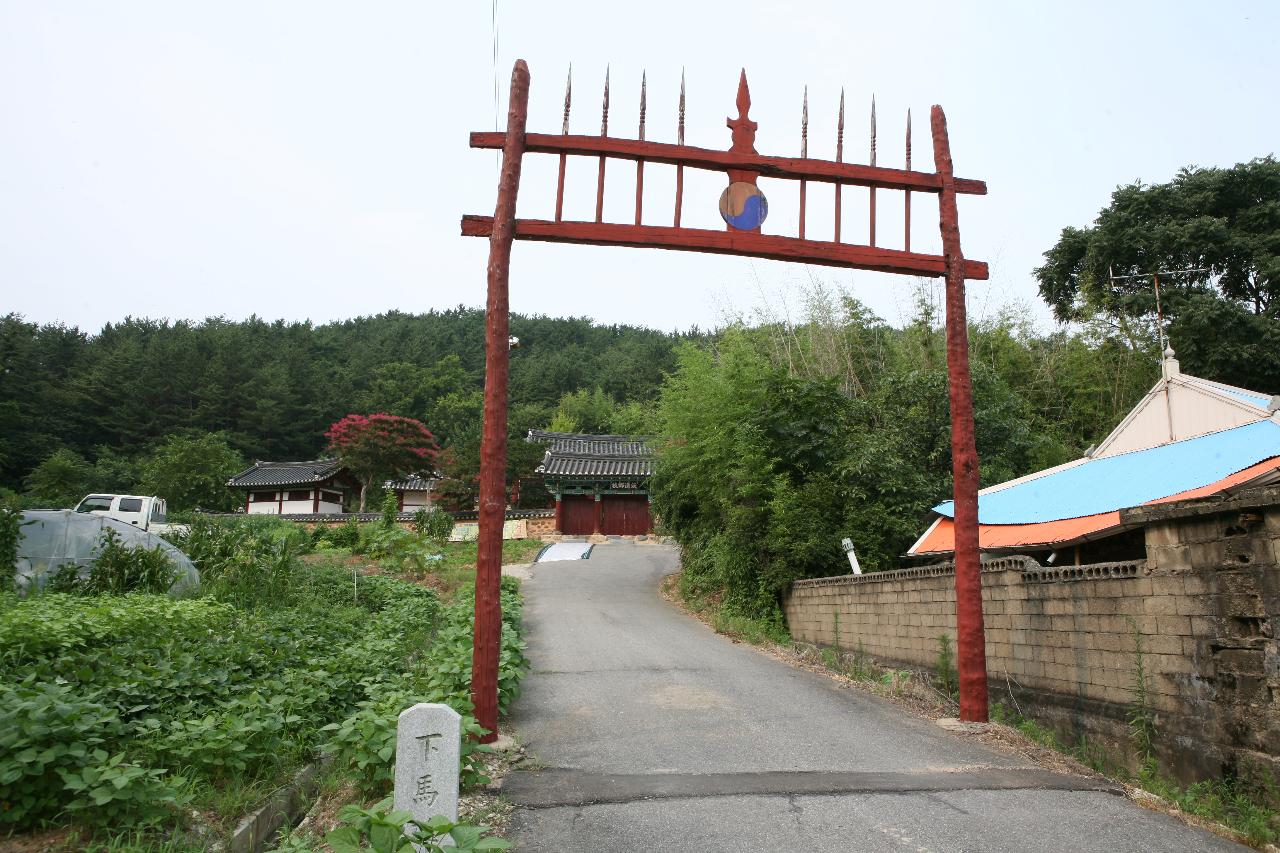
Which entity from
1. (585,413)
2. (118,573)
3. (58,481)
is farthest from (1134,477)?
(585,413)

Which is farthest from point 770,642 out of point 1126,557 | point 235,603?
point 235,603

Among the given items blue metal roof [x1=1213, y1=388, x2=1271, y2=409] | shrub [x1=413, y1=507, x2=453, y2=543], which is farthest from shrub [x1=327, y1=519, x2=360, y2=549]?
blue metal roof [x1=1213, y1=388, x2=1271, y2=409]

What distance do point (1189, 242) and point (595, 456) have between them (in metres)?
23.0

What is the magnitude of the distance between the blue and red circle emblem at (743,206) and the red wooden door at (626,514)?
29.4m

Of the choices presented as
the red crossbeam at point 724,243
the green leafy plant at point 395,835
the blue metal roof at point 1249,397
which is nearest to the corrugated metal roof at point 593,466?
the blue metal roof at point 1249,397

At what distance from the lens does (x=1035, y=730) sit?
280 inches

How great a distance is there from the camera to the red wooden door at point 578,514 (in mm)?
35812

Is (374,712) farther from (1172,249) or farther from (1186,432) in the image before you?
(1172,249)

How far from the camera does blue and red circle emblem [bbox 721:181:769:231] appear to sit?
723 cm

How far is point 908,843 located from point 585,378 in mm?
61945

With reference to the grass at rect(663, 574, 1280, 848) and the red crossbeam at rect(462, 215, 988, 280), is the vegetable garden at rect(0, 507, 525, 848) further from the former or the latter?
the grass at rect(663, 574, 1280, 848)

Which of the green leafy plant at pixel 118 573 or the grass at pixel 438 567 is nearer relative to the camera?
the green leafy plant at pixel 118 573

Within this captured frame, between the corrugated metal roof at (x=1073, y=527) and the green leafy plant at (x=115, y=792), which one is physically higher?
the corrugated metal roof at (x=1073, y=527)

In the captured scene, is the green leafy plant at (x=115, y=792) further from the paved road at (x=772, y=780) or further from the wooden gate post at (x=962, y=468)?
the wooden gate post at (x=962, y=468)
